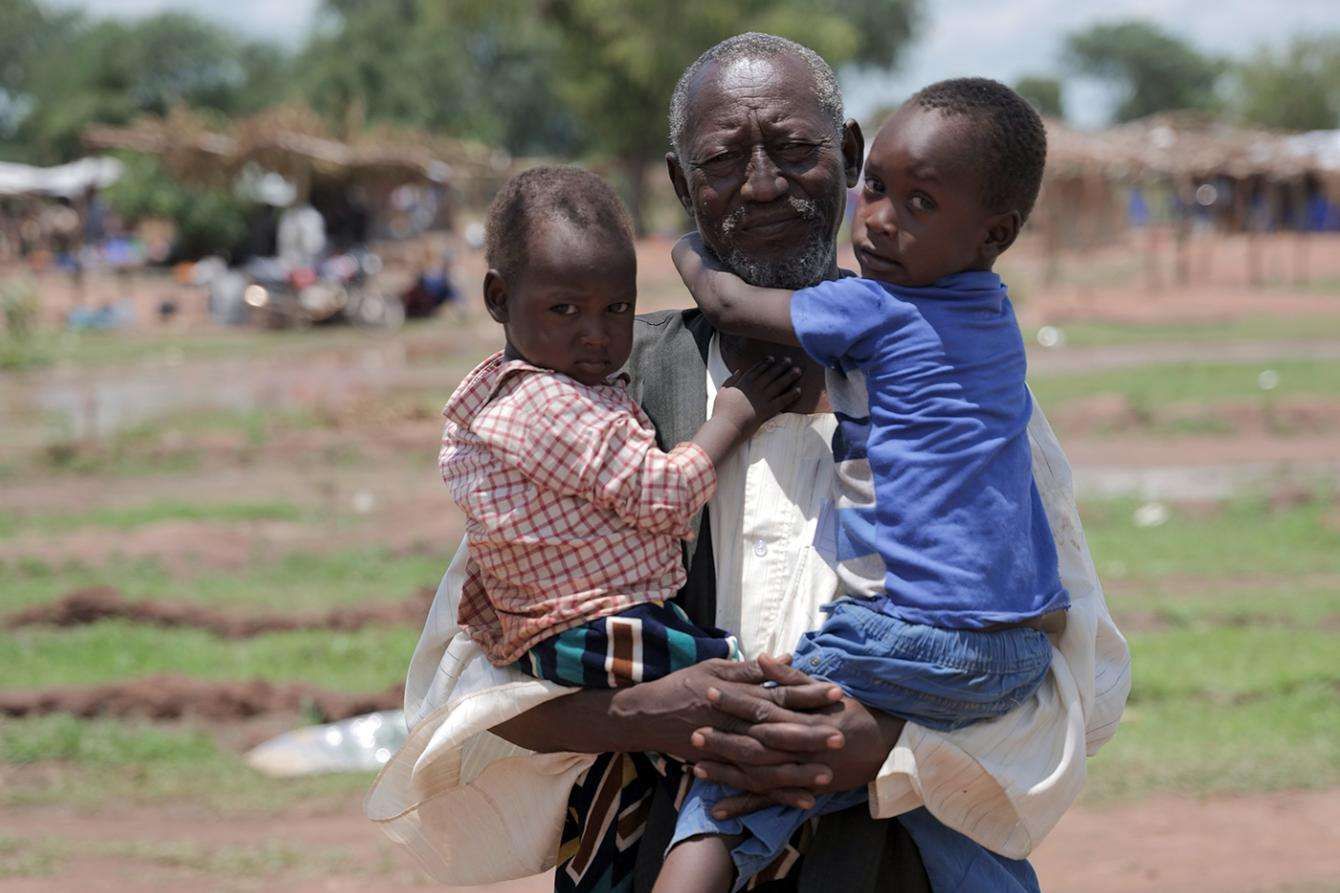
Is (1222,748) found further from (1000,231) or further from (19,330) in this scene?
(19,330)

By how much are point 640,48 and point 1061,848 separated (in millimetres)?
28172

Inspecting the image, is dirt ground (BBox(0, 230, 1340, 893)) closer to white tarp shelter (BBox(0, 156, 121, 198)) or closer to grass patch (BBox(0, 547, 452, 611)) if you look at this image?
grass patch (BBox(0, 547, 452, 611))

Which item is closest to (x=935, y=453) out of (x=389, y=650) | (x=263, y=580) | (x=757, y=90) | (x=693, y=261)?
(x=693, y=261)

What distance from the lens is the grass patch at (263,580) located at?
7.68 meters

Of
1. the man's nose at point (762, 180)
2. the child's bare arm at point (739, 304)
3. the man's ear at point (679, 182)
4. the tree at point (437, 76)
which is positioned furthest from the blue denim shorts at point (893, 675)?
the tree at point (437, 76)

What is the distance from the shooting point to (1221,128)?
29.1m

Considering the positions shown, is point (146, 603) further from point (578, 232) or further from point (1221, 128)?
point (1221, 128)

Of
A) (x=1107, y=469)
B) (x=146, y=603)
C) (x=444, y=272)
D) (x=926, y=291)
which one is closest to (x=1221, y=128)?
(x=444, y=272)

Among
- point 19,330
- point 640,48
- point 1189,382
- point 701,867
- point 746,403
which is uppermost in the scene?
point 640,48

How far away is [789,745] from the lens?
1977mm

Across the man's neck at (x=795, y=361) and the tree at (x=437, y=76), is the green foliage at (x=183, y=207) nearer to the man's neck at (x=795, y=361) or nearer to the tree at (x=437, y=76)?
the tree at (x=437, y=76)

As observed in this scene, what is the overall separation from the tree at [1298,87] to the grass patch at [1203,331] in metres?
32.3

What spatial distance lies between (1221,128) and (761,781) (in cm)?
2959

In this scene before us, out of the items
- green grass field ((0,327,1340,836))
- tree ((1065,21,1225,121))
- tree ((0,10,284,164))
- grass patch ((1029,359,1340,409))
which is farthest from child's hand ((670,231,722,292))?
tree ((1065,21,1225,121))
